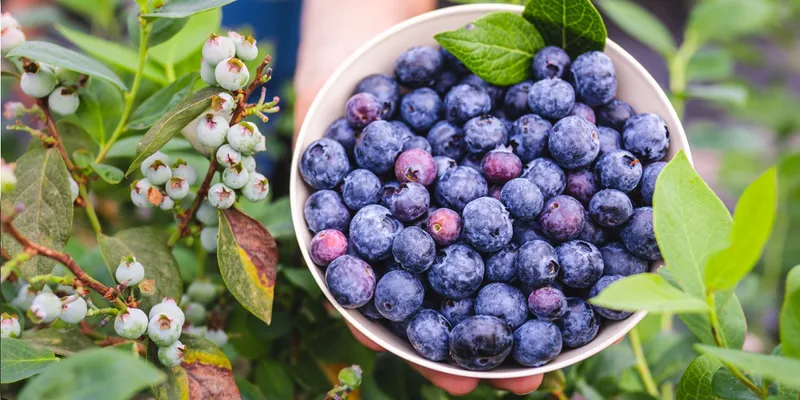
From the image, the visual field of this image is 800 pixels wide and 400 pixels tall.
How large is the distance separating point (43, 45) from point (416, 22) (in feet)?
1.59

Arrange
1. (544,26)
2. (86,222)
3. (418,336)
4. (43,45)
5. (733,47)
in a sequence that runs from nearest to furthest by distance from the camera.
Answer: (43,45) < (418,336) < (544,26) < (86,222) < (733,47)

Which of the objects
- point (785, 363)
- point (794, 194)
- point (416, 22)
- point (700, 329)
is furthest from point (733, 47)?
point (785, 363)

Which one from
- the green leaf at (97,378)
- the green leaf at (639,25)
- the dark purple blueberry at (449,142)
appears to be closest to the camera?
the green leaf at (97,378)

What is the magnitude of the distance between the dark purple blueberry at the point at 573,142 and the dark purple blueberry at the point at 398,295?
259 mm

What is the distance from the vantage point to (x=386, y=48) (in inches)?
38.0

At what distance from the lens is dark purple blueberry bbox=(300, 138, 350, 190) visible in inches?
34.8

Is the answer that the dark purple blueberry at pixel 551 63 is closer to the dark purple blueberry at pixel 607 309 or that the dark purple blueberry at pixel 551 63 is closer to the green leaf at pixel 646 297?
the dark purple blueberry at pixel 607 309

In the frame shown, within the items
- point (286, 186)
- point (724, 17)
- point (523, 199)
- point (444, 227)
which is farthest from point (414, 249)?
point (724, 17)

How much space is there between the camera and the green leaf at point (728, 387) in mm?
658

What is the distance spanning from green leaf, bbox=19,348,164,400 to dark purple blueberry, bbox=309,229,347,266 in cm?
40

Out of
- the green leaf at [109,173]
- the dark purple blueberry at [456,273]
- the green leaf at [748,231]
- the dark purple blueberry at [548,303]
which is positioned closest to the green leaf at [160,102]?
the green leaf at [109,173]

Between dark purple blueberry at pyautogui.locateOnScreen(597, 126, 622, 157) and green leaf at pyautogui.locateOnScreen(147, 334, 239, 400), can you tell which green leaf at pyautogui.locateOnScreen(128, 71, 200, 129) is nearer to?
green leaf at pyautogui.locateOnScreen(147, 334, 239, 400)

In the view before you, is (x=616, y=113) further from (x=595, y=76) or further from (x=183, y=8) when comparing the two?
(x=183, y=8)

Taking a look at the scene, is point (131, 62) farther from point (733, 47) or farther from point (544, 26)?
point (733, 47)
